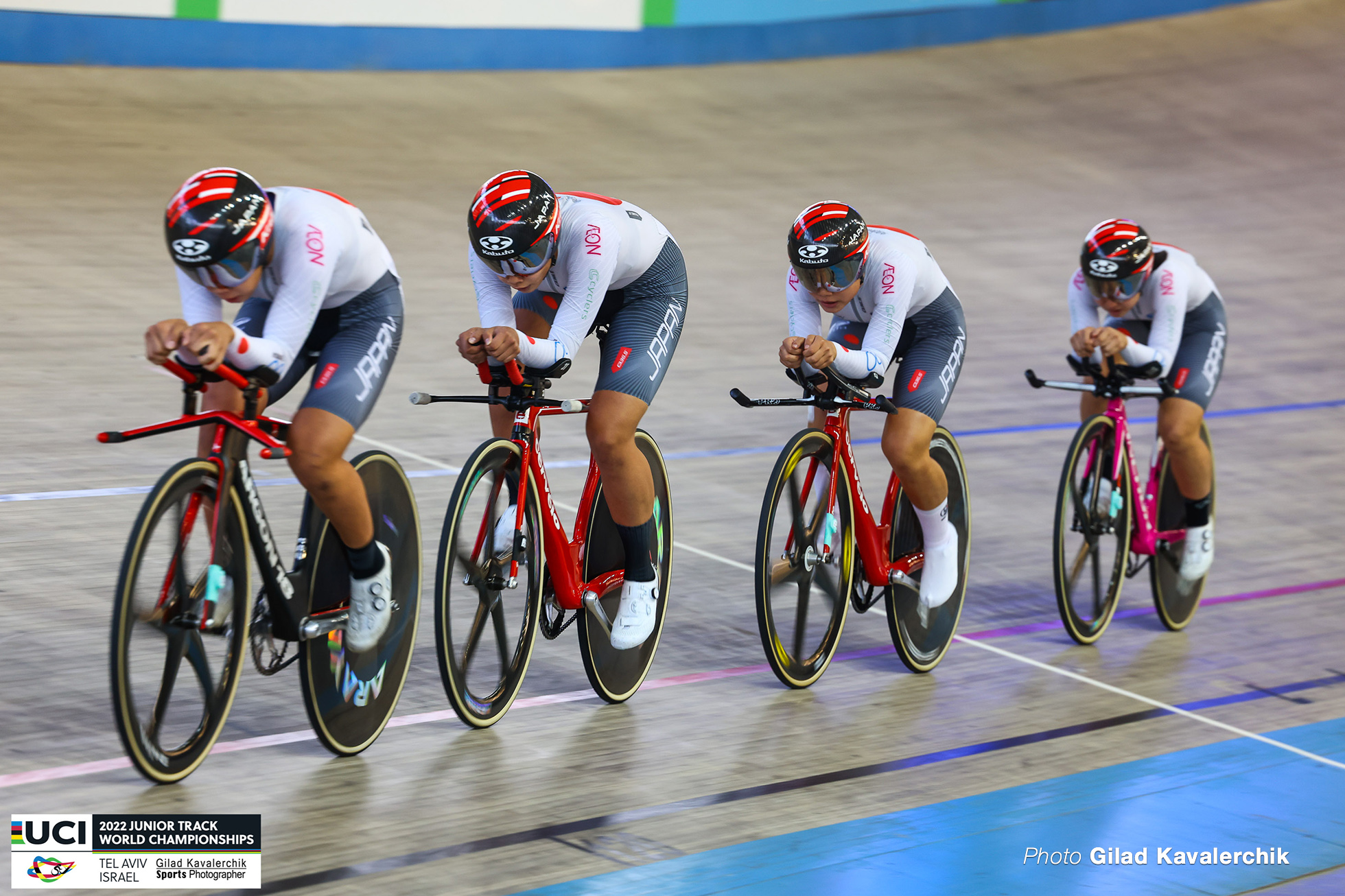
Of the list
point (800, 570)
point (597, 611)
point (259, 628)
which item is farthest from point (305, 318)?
point (800, 570)

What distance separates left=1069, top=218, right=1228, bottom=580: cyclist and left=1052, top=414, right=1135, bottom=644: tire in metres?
0.27

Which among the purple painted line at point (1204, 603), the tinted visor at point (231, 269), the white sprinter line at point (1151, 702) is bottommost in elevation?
the white sprinter line at point (1151, 702)

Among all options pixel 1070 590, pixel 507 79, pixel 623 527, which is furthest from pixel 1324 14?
pixel 623 527

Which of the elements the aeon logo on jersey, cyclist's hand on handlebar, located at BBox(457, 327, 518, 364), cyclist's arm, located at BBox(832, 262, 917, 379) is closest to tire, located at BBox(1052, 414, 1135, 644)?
cyclist's arm, located at BBox(832, 262, 917, 379)

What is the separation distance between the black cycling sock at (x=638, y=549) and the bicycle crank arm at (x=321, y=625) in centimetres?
89

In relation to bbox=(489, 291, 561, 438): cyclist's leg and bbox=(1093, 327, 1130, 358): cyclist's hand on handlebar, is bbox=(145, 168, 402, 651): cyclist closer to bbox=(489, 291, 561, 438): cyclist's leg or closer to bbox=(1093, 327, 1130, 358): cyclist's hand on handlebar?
bbox=(489, 291, 561, 438): cyclist's leg

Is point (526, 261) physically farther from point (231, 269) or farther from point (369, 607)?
point (369, 607)

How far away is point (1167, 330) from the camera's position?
17.5 feet

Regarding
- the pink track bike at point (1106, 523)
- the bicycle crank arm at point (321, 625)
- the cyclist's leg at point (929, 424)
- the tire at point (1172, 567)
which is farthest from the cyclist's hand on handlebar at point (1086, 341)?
the bicycle crank arm at point (321, 625)

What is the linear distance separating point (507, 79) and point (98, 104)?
3.92m

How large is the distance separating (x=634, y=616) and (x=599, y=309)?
34.7 inches

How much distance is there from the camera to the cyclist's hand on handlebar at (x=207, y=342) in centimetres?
314

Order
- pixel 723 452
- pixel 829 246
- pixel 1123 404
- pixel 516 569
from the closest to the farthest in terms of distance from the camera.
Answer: pixel 516 569 < pixel 829 246 < pixel 1123 404 < pixel 723 452

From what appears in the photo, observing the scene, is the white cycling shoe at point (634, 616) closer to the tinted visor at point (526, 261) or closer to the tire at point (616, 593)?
the tire at point (616, 593)
